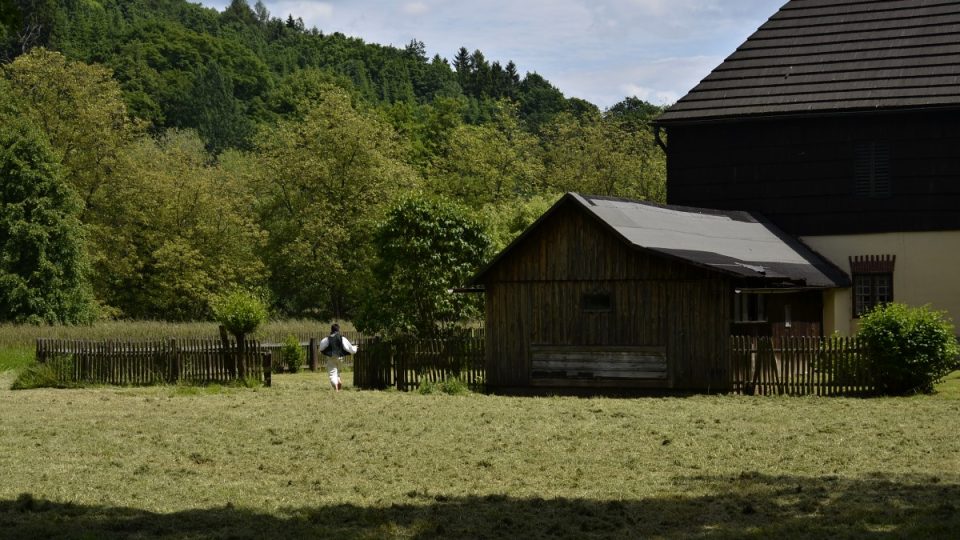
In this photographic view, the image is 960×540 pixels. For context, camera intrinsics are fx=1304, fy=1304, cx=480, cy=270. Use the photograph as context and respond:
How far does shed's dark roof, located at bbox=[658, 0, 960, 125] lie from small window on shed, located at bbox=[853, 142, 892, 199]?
3.80 feet

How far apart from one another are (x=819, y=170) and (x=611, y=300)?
11.5 metres

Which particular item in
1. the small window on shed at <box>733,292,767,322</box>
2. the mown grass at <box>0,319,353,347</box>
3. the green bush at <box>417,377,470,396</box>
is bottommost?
the green bush at <box>417,377,470,396</box>

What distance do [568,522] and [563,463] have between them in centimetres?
391

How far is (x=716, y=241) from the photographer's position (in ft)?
98.6

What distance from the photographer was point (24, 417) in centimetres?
2233

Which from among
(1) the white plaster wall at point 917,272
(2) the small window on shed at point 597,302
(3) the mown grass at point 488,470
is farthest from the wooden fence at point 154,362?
(1) the white plaster wall at point 917,272

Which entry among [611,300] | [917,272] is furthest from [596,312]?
[917,272]

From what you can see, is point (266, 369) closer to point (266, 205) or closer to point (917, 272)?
point (917, 272)

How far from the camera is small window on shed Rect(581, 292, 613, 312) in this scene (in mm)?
27219

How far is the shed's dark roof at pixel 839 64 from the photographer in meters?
35.2

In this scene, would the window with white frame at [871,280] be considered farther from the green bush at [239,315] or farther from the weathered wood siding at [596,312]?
the green bush at [239,315]

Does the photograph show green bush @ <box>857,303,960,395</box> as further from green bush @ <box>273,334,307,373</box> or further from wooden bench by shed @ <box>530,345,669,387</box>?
green bush @ <box>273,334,307,373</box>

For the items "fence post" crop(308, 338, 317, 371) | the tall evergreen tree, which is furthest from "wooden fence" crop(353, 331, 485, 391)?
the tall evergreen tree

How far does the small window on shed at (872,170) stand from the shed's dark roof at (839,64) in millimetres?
1160
